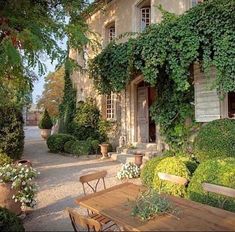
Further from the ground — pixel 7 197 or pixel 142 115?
pixel 142 115

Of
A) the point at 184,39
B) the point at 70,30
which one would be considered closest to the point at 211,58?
Result: the point at 184,39

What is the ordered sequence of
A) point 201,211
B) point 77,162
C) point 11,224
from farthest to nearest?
1. point 77,162
2. point 11,224
3. point 201,211

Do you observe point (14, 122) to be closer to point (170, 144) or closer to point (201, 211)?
point (170, 144)

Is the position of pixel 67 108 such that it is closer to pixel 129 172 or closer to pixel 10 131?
pixel 10 131

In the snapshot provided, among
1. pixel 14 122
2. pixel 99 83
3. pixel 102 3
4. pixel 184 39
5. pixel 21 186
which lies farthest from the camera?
pixel 102 3

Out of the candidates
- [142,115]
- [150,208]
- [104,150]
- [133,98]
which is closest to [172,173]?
[150,208]

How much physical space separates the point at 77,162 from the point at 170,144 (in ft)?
12.6

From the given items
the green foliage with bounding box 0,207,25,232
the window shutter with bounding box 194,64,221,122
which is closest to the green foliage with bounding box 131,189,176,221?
the green foliage with bounding box 0,207,25,232

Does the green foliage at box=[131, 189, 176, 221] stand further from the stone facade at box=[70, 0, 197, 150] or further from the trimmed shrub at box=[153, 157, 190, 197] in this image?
the stone facade at box=[70, 0, 197, 150]

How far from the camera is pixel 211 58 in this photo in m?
8.03

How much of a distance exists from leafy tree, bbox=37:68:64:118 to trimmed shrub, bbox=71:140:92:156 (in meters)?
13.5

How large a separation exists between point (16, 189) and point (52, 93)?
75.0 ft

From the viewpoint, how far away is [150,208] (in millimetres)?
3426

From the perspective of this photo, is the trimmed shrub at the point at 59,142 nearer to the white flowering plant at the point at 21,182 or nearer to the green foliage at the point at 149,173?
the green foliage at the point at 149,173
